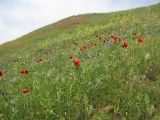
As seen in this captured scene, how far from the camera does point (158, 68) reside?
39.1ft

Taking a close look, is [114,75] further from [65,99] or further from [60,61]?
[60,61]

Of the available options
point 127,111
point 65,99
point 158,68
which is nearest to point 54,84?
point 65,99

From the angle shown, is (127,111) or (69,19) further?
(69,19)

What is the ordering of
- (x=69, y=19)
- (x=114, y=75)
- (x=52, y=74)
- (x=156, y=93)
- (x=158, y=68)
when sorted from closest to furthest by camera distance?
(x=156, y=93) < (x=114, y=75) < (x=158, y=68) < (x=52, y=74) < (x=69, y=19)

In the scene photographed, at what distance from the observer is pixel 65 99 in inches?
372

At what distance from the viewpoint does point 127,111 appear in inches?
363

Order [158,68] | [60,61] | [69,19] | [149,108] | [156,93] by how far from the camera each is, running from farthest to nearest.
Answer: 1. [69,19]
2. [60,61]
3. [158,68]
4. [156,93]
5. [149,108]

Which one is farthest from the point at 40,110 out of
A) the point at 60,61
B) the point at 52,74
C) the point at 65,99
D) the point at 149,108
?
the point at 60,61

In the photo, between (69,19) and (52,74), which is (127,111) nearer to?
(52,74)

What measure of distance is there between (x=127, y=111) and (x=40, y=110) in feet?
6.34

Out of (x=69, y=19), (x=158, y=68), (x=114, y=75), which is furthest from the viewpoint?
(x=69, y=19)

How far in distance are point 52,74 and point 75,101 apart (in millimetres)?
3425

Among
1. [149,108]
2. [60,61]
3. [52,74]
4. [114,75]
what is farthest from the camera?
[60,61]

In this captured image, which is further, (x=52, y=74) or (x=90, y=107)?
(x=52, y=74)
